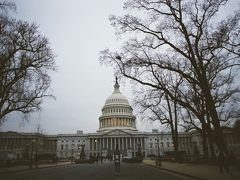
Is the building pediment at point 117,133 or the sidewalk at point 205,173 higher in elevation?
the building pediment at point 117,133

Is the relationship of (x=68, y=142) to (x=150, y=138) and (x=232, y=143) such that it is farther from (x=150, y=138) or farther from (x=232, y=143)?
(x=232, y=143)

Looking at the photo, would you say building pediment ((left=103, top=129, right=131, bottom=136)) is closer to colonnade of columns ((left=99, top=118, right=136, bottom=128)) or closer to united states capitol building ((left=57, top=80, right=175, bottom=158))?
united states capitol building ((left=57, top=80, right=175, bottom=158))

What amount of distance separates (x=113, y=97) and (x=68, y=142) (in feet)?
122

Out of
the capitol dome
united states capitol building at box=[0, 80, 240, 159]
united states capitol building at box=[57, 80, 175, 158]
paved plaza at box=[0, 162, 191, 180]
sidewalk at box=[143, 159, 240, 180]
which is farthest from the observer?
the capitol dome

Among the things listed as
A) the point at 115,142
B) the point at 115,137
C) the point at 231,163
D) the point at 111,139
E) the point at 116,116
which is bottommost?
the point at 231,163

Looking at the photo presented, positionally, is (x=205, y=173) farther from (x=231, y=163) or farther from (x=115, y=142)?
(x=115, y=142)

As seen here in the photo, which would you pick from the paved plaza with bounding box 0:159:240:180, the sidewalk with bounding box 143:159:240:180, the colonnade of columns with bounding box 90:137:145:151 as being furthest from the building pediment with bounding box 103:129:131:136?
the sidewalk with bounding box 143:159:240:180

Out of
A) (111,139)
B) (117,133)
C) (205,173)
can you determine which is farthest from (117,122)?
(205,173)

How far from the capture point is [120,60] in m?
20.8

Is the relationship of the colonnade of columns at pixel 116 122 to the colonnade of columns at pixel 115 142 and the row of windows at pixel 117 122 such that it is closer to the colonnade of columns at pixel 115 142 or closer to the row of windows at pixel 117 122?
the row of windows at pixel 117 122

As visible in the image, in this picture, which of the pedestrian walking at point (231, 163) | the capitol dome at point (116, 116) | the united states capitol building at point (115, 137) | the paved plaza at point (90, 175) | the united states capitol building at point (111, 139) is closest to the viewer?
the pedestrian walking at point (231, 163)

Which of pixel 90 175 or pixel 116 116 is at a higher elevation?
pixel 116 116

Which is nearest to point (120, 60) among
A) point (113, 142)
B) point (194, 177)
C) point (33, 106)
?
point (194, 177)

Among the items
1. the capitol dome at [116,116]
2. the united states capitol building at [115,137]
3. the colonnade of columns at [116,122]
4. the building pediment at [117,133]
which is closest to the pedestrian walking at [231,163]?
the united states capitol building at [115,137]
